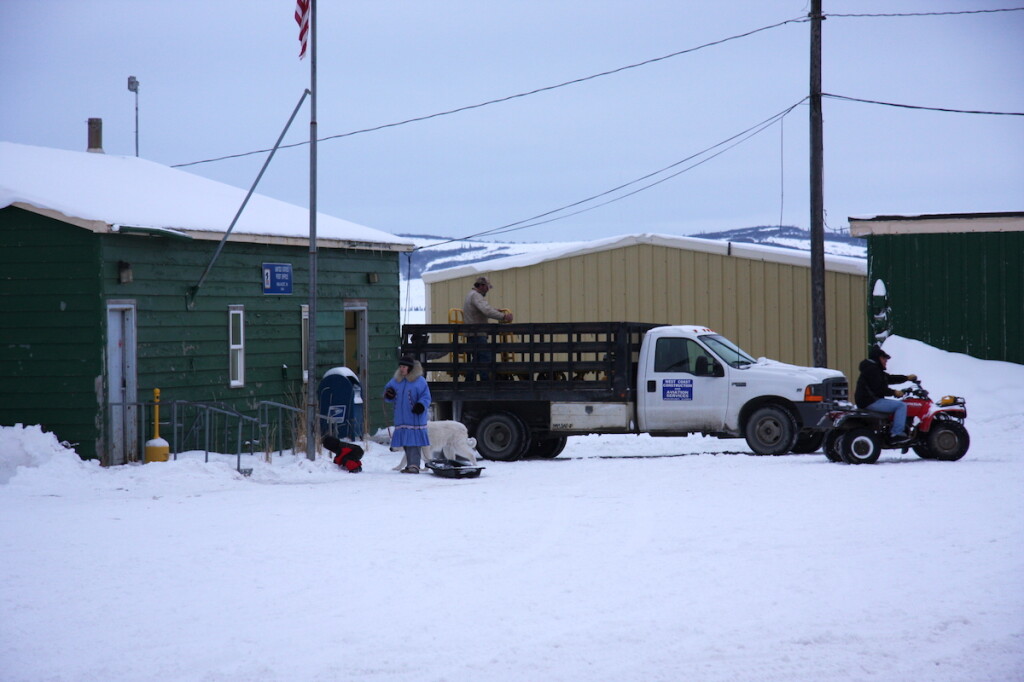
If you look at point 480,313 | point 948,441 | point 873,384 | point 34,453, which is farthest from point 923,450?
point 34,453

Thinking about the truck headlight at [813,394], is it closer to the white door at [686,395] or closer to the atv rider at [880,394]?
the white door at [686,395]

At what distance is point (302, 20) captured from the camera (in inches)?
719

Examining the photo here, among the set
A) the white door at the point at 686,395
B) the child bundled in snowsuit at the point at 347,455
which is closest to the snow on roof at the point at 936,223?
the white door at the point at 686,395

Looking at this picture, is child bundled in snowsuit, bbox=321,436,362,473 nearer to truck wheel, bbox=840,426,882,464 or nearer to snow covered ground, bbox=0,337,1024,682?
snow covered ground, bbox=0,337,1024,682

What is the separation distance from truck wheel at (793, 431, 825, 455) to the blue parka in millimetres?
6006

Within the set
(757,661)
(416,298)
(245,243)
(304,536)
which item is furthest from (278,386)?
(416,298)

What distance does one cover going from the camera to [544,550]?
1018cm

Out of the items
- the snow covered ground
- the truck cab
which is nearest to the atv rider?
the snow covered ground

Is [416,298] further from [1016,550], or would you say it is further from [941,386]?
[1016,550]

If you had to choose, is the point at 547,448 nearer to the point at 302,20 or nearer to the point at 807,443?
the point at 807,443

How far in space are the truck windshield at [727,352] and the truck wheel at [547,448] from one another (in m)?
2.82

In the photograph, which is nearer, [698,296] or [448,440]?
[448,440]

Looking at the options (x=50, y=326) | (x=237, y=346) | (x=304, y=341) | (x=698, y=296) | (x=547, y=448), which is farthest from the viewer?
(x=698, y=296)

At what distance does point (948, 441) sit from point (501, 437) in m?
6.55
